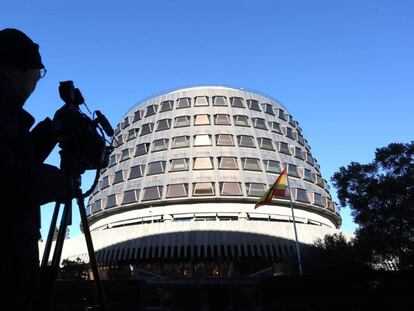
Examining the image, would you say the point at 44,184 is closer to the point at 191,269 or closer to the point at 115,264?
the point at 191,269

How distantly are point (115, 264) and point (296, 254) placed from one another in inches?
723

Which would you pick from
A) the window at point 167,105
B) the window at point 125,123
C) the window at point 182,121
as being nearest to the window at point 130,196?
the window at point 182,121

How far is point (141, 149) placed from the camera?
190ft

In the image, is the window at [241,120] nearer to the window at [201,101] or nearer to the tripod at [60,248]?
the window at [201,101]

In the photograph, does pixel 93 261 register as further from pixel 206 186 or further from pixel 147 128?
pixel 147 128

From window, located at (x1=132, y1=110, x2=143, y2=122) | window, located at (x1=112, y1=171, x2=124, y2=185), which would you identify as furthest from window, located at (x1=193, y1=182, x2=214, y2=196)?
window, located at (x1=132, y1=110, x2=143, y2=122)

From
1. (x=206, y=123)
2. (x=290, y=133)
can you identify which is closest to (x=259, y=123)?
(x=290, y=133)

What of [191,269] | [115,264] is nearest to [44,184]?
[191,269]

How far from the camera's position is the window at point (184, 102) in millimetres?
60406

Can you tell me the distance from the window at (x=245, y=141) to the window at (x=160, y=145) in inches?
368

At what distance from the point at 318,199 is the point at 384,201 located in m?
23.5

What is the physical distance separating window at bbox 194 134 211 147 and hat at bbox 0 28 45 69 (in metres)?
52.2

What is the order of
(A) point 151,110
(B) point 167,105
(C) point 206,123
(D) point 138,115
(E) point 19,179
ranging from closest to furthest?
(E) point 19,179
(C) point 206,123
(B) point 167,105
(A) point 151,110
(D) point 138,115

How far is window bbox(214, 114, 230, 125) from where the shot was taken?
2279 inches
